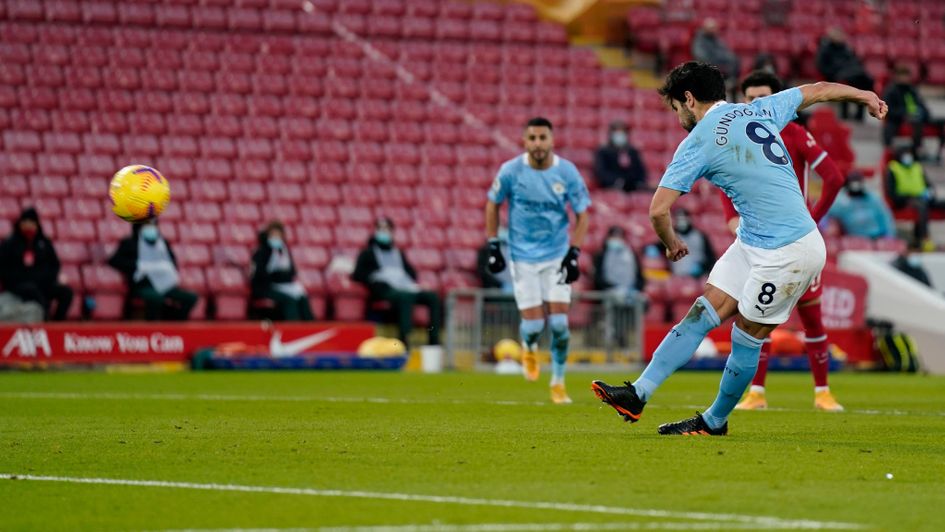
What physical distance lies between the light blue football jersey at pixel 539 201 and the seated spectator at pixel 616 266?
810 cm

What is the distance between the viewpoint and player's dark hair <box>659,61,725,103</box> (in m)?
8.50

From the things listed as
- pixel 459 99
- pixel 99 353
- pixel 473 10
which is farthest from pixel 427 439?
pixel 473 10

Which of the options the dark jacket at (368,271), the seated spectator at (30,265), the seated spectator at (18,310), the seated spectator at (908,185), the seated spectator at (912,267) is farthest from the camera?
the seated spectator at (908,185)

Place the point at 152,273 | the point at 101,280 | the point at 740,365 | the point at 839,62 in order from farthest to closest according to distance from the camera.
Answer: the point at 839,62, the point at 101,280, the point at 152,273, the point at 740,365

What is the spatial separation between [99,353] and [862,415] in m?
10.6

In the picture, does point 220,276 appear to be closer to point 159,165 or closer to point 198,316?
→ point 198,316

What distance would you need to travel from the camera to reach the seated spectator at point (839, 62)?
2711 centimetres

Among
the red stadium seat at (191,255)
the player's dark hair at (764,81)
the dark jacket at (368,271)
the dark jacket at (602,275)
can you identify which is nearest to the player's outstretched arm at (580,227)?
the player's dark hair at (764,81)

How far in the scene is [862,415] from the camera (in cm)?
1123

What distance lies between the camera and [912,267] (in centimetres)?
2322

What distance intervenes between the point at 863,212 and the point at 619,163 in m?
4.01

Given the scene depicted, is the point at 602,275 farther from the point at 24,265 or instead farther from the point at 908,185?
the point at 24,265

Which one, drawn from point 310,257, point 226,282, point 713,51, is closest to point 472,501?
point 226,282

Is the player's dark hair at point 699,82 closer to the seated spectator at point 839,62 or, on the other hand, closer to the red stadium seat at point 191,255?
the red stadium seat at point 191,255
